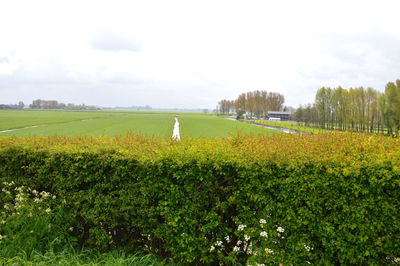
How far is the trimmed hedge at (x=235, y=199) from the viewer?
13.7 ft

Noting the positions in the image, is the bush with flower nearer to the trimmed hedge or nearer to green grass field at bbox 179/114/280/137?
the trimmed hedge

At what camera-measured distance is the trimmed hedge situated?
13.7ft

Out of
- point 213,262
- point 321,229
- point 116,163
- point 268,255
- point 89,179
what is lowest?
point 213,262

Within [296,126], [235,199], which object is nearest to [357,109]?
[296,126]

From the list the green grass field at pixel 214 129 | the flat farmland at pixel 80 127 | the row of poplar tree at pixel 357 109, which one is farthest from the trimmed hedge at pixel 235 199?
the row of poplar tree at pixel 357 109

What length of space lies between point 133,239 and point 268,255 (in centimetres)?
264

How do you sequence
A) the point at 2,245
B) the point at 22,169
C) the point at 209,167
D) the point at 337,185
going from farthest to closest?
the point at 22,169 < the point at 2,245 < the point at 209,167 < the point at 337,185

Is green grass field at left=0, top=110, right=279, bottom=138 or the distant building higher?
the distant building

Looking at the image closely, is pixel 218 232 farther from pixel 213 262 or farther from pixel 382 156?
pixel 382 156

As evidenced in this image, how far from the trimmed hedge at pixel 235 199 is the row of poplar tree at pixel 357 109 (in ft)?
173

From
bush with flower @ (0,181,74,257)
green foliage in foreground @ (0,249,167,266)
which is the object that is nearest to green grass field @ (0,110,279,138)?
bush with flower @ (0,181,74,257)

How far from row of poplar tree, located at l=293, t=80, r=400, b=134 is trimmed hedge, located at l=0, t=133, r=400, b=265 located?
52662 millimetres

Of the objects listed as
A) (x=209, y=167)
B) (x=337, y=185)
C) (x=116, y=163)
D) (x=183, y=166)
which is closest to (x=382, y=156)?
(x=337, y=185)

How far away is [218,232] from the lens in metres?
4.75
